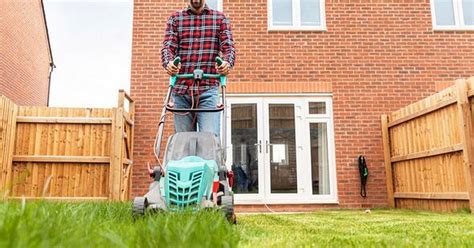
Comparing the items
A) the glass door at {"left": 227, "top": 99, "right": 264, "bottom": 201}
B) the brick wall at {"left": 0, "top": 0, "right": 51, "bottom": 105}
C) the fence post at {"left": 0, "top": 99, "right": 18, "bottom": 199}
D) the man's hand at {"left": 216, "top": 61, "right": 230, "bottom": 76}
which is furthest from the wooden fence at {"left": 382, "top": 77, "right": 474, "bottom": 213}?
the brick wall at {"left": 0, "top": 0, "right": 51, "bottom": 105}

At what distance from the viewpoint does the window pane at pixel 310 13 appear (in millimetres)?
8766

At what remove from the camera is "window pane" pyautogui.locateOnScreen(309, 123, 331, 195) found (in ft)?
26.3

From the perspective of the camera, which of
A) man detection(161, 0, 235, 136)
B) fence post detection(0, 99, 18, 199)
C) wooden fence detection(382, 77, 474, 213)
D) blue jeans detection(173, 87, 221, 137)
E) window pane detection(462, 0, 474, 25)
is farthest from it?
window pane detection(462, 0, 474, 25)

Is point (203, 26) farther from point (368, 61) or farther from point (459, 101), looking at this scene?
point (368, 61)

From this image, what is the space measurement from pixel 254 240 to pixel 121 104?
5.30m

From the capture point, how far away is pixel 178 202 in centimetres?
297

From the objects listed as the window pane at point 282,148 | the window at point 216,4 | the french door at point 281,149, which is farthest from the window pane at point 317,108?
the window at point 216,4

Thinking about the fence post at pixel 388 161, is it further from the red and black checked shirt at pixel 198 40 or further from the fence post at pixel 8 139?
the fence post at pixel 8 139

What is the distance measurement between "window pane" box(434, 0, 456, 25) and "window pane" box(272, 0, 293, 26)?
2968mm

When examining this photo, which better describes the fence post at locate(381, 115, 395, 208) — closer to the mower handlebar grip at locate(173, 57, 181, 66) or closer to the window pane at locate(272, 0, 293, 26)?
the window pane at locate(272, 0, 293, 26)

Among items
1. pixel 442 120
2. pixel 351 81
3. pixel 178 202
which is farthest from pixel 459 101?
pixel 178 202

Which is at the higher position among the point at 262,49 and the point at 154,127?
the point at 262,49

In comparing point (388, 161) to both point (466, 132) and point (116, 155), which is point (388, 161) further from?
point (116, 155)

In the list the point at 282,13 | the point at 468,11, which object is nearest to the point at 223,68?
the point at 282,13
